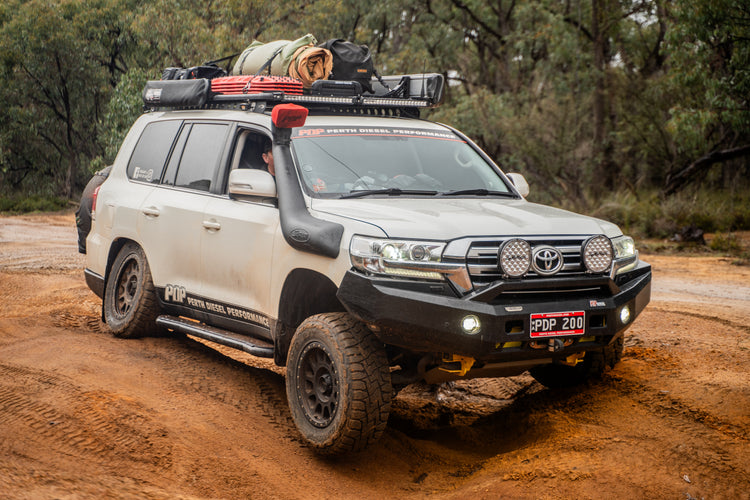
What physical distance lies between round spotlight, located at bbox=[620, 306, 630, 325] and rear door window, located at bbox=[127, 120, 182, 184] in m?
3.99

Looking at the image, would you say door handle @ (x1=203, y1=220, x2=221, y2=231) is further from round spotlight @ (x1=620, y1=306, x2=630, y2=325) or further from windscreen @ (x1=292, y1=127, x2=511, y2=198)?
round spotlight @ (x1=620, y1=306, x2=630, y2=325)

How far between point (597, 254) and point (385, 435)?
1906 mm

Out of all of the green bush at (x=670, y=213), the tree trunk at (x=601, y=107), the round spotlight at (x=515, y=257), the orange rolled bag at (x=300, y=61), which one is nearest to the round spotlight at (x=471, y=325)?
the round spotlight at (x=515, y=257)

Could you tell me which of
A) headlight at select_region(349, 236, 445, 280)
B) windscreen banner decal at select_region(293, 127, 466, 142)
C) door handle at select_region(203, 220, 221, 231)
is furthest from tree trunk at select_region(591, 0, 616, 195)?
headlight at select_region(349, 236, 445, 280)

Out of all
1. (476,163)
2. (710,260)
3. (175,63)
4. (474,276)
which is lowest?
(710,260)

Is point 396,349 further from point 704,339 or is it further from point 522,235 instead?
point 704,339

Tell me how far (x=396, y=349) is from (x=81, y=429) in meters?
1.92

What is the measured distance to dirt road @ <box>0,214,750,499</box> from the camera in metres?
4.36

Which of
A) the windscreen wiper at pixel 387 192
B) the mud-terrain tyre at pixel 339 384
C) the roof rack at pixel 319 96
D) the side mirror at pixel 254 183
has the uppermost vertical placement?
the roof rack at pixel 319 96

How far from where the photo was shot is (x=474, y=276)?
4.40 m

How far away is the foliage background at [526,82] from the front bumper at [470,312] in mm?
13506

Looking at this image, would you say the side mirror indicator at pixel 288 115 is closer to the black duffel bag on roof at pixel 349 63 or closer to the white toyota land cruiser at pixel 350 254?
the white toyota land cruiser at pixel 350 254

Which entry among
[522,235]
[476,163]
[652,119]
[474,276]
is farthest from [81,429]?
[652,119]

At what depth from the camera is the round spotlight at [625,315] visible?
4816 mm
